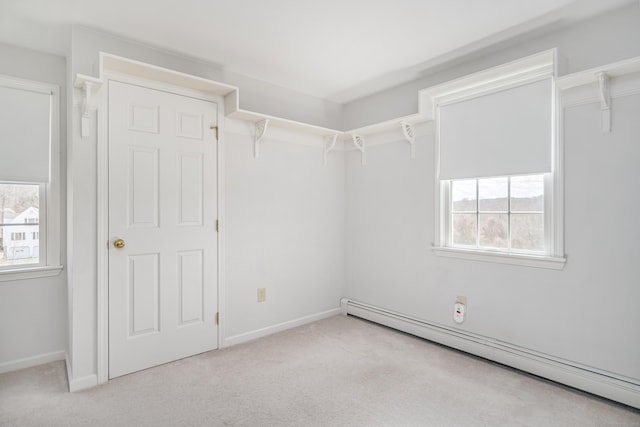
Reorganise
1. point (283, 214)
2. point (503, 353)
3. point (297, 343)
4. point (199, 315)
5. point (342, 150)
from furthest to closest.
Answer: point (342, 150) < point (283, 214) < point (297, 343) < point (199, 315) < point (503, 353)

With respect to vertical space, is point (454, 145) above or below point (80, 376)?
above

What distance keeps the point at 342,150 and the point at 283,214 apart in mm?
1123

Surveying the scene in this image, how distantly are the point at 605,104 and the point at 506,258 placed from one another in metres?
1.20

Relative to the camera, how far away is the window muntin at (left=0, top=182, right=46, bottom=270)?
8.43 feet

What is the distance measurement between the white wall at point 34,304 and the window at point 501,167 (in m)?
3.09

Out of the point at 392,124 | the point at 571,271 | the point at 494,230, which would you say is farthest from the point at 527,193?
the point at 392,124

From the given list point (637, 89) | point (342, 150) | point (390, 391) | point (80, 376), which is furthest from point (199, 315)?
point (637, 89)

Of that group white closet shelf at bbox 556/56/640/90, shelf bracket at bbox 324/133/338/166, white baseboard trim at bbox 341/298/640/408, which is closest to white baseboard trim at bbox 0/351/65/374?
white baseboard trim at bbox 341/298/640/408

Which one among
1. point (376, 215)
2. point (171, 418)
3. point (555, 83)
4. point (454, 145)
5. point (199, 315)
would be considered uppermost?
point (555, 83)

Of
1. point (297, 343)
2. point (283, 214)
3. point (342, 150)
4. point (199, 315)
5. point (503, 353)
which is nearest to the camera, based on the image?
point (503, 353)

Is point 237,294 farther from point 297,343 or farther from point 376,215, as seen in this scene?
point 376,215

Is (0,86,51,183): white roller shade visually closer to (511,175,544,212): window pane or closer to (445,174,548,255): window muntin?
(445,174,548,255): window muntin

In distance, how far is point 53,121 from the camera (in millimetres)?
2721

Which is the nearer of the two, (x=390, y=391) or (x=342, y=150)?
(x=390, y=391)
